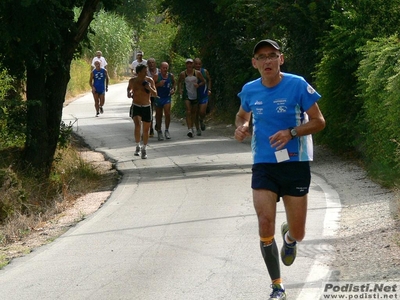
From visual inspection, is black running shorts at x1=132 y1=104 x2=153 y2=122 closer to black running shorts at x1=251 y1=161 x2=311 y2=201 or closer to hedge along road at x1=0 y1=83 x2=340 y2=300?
hedge along road at x1=0 y1=83 x2=340 y2=300

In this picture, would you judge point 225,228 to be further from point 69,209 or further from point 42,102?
point 42,102

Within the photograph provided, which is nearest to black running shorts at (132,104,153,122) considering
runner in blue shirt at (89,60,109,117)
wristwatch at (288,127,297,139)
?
runner in blue shirt at (89,60,109,117)

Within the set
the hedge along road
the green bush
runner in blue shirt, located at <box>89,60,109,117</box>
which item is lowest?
runner in blue shirt, located at <box>89,60,109,117</box>

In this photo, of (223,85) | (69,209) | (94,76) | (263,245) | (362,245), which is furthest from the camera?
(94,76)

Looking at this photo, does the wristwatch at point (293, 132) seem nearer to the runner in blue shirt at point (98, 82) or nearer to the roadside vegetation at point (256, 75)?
the roadside vegetation at point (256, 75)

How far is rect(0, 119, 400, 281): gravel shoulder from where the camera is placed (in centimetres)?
840

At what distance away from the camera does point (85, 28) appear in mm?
16812

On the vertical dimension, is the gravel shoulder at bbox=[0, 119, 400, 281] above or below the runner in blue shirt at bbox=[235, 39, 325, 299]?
below

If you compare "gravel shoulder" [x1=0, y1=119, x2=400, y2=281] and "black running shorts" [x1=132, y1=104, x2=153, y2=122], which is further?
"black running shorts" [x1=132, y1=104, x2=153, y2=122]

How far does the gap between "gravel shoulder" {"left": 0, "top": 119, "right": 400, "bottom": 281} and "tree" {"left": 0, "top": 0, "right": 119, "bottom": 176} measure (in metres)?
2.03

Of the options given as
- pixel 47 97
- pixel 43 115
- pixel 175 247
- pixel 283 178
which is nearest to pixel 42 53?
pixel 47 97

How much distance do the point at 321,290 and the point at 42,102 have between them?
33.2ft

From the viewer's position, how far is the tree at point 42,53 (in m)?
14.9

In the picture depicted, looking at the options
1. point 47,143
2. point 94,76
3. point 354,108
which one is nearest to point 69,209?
point 47,143
